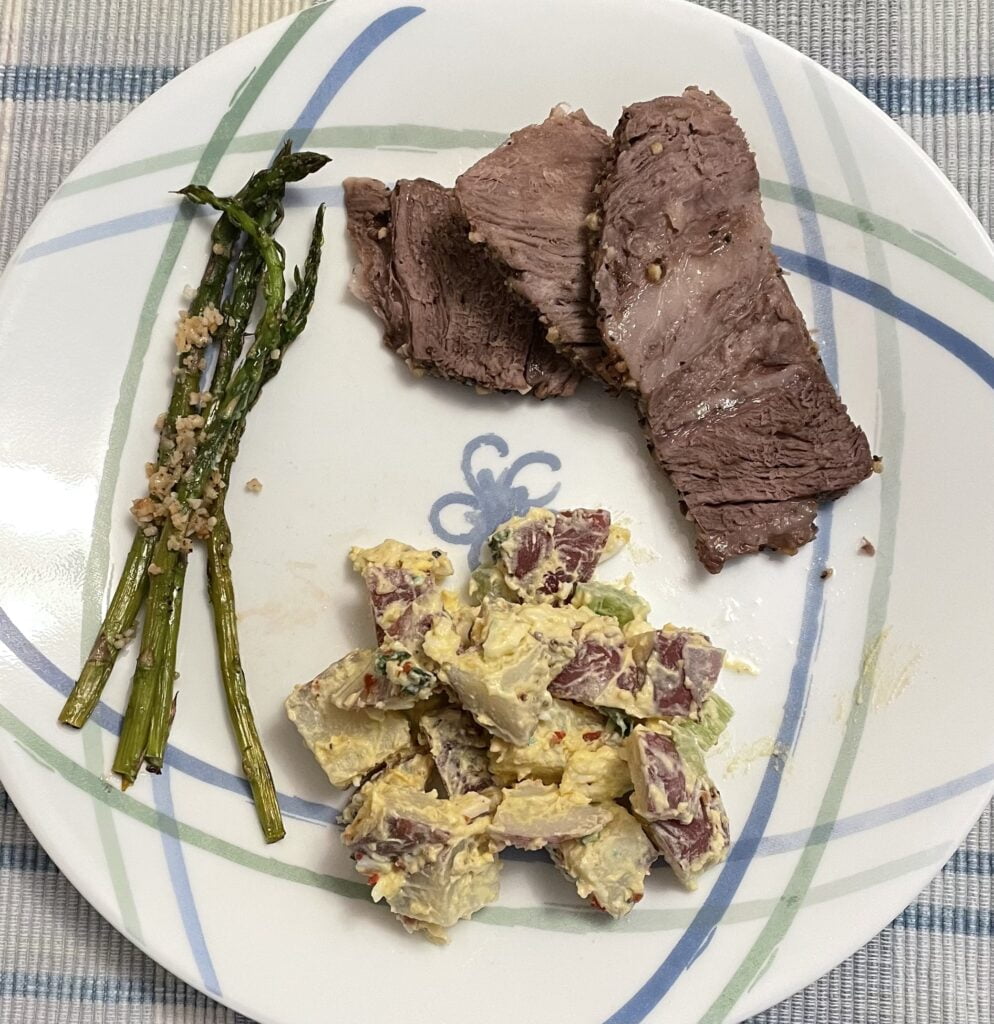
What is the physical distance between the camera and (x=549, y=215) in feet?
12.5

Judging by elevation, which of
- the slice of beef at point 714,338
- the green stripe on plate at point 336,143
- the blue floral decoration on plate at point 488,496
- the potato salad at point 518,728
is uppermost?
the green stripe on plate at point 336,143

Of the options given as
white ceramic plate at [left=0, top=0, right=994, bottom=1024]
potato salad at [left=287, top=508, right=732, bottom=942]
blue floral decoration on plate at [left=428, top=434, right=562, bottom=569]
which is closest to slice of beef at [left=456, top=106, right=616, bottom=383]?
white ceramic plate at [left=0, top=0, right=994, bottom=1024]

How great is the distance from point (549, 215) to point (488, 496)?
117 centimetres

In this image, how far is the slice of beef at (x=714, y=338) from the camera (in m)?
3.65

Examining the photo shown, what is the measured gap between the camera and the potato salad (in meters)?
3.56

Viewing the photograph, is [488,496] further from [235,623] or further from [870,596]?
[870,596]

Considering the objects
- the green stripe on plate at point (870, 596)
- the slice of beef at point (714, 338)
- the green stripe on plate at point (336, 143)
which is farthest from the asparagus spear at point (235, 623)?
the green stripe on plate at point (870, 596)

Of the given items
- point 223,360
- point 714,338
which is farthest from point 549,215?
point 223,360

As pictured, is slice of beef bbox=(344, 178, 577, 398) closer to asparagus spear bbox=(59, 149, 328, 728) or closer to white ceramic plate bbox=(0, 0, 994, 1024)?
white ceramic plate bbox=(0, 0, 994, 1024)

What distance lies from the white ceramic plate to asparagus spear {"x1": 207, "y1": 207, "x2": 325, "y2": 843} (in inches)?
3.5

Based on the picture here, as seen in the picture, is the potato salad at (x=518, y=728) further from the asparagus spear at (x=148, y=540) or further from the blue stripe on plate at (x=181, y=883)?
the asparagus spear at (x=148, y=540)

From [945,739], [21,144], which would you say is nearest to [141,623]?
[21,144]

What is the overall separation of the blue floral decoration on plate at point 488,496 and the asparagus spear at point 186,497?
3.03ft

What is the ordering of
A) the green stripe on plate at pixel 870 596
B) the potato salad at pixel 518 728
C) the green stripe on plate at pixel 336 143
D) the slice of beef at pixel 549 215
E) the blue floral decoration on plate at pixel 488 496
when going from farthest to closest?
1. the blue floral decoration on plate at pixel 488 496
2. the green stripe on plate at pixel 336 143
3. the green stripe on plate at pixel 870 596
4. the slice of beef at pixel 549 215
5. the potato salad at pixel 518 728
